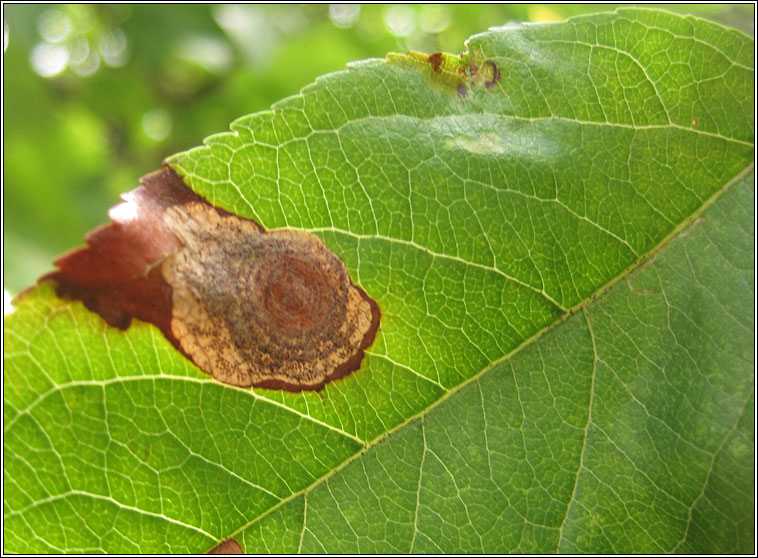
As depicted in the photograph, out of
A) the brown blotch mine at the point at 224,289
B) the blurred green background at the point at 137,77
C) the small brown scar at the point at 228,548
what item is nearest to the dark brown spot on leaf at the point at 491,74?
the brown blotch mine at the point at 224,289

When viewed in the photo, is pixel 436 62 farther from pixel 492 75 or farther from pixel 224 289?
pixel 224 289

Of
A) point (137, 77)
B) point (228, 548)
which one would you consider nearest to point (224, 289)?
point (228, 548)

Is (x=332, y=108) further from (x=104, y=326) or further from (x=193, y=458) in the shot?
(x=193, y=458)

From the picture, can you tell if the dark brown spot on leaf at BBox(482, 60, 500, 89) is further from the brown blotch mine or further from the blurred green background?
the blurred green background

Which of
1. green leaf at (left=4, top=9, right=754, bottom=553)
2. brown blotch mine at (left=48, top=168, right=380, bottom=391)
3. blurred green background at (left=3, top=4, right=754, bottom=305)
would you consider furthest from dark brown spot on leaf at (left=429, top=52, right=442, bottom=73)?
blurred green background at (left=3, top=4, right=754, bottom=305)

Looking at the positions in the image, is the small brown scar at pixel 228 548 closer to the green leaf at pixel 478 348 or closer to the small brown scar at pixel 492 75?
the green leaf at pixel 478 348
